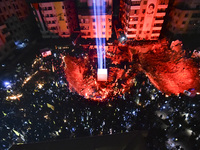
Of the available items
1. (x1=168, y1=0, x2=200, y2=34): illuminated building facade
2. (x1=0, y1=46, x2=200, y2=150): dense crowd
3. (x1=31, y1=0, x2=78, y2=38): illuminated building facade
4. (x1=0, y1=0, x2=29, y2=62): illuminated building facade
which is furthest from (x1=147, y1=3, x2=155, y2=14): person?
(x1=0, y1=0, x2=29, y2=62): illuminated building facade

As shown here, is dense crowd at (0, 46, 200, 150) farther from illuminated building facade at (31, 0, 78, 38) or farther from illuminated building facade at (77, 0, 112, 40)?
illuminated building facade at (31, 0, 78, 38)

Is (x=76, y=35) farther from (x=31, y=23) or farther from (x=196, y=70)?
(x=196, y=70)

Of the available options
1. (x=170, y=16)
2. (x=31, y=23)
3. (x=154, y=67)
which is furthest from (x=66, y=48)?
(x=170, y=16)

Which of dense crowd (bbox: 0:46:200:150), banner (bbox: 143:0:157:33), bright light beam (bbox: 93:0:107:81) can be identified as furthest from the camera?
bright light beam (bbox: 93:0:107:81)

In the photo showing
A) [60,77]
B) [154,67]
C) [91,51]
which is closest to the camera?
[60,77]

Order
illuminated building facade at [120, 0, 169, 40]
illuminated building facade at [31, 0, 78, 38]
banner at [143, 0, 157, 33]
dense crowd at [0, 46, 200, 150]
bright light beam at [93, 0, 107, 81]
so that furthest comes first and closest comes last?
illuminated building facade at [31, 0, 78, 38], bright light beam at [93, 0, 107, 81], illuminated building facade at [120, 0, 169, 40], banner at [143, 0, 157, 33], dense crowd at [0, 46, 200, 150]

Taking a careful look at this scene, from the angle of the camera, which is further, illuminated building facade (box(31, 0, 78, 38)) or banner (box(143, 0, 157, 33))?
illuminated building facade (box(31, 0, 78, 38))

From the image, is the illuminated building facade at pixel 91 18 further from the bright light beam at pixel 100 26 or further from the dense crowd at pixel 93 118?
the dense crowd at pixel 93 118
